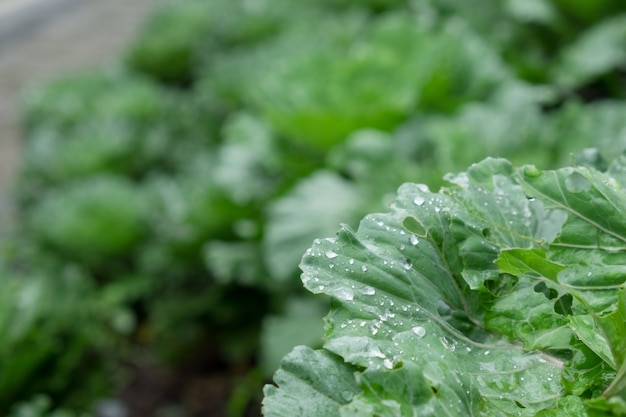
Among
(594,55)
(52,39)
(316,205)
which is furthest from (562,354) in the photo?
(52,39)

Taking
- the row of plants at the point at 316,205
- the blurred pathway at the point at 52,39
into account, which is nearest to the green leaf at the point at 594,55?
the row of plants at the point at 316,205

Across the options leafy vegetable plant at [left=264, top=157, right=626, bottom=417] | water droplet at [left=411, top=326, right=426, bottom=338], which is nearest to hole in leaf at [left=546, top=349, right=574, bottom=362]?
leafy vegetable plant at [left=264, top=157, right=626, bottom=417]

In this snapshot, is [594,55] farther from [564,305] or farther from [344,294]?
[344,294]

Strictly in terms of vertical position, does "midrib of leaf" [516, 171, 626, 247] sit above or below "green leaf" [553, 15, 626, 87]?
below

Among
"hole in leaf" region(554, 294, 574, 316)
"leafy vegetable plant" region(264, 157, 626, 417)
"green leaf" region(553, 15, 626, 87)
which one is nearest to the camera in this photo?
"leafy vegetable plant" region(264, 157, 626, 417)

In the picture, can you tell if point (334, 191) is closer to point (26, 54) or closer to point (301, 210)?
point (301, 210)

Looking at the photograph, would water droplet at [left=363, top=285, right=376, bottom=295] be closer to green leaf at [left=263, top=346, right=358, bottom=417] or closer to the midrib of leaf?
green leaf at [left=263, top=346, right=358, bottom=417]

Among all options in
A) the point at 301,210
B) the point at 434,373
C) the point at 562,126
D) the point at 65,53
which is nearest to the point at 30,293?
the point at 301,210

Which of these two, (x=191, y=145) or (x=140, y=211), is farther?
(x=191, y=145)
